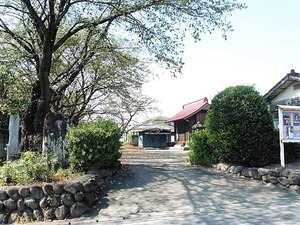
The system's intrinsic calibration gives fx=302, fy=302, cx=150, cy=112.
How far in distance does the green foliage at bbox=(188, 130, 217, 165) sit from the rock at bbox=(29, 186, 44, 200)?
25.0 feet

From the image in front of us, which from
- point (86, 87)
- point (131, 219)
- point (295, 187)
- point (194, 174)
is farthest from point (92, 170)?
point (86, 87)

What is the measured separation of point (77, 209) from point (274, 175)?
6273 millimetres

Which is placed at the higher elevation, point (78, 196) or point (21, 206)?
point (78, 196)

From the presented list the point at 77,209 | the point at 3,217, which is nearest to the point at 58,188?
the point at 77,209

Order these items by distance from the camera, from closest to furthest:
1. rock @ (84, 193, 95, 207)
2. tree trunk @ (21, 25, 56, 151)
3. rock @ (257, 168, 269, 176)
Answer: rock @ (84, 193, 95, 207) → rock @ (257, 168, 269, 176) → tree trunk @ (21, 25, 56, 151)

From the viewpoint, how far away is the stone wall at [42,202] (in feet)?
23.9

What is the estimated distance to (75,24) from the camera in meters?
12.7

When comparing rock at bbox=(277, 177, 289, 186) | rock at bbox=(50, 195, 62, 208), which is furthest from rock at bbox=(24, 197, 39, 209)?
rock at bbox=(277, 177, 289, 186)

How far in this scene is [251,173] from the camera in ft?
34.9

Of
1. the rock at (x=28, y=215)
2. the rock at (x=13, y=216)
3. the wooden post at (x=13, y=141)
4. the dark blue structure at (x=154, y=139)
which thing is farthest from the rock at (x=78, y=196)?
the dark blue structure at (x=154, y=139)

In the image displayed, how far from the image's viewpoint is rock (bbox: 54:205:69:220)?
285 inches

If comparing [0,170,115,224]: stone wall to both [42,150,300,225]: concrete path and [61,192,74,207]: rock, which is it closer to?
[61,192,74,207]: rock

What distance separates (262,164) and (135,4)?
7783mm

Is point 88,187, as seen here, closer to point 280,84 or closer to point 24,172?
point 24,172
